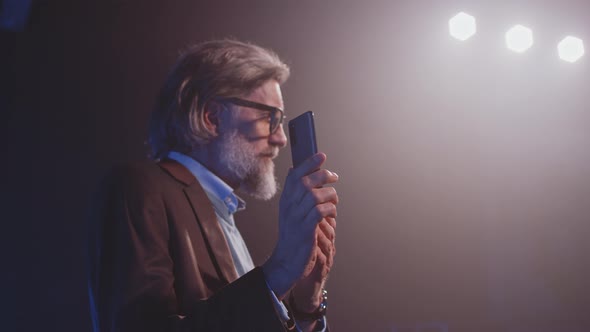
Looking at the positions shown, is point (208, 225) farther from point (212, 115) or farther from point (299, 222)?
point (212, 115)

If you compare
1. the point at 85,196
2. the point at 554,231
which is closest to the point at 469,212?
the point at 554,231

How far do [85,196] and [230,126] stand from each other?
2.67 feet

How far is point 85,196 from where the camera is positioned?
1887mm

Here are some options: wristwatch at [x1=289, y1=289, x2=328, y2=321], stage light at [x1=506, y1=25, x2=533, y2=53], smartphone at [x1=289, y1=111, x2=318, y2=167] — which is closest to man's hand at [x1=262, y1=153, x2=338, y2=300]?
A: smartphone at [x1=289, y1=111, x2=318, y2=167]

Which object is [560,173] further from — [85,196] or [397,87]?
[85,196]

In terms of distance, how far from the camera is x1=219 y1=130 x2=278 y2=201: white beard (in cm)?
156

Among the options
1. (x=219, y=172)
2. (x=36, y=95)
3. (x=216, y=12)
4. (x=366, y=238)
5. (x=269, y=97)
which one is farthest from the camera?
(x=366, y=238)

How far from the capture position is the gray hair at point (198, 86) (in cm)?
158

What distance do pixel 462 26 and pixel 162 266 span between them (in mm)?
2746

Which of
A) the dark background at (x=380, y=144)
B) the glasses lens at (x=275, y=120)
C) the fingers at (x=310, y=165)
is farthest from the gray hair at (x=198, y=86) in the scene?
the fingers at (x=310, y=165)

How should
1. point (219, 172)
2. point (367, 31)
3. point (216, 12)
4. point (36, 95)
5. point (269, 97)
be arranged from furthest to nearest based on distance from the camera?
1. point (367, 31)
2. point (216, 12)
3. point (36, 95)
4. point (269, 97)
5. point (219, 172)

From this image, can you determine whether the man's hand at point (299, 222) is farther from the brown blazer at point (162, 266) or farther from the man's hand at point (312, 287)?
the man's hand at point (312, 287)

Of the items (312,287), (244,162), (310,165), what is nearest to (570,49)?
(244,162)

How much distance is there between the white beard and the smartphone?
449mm
